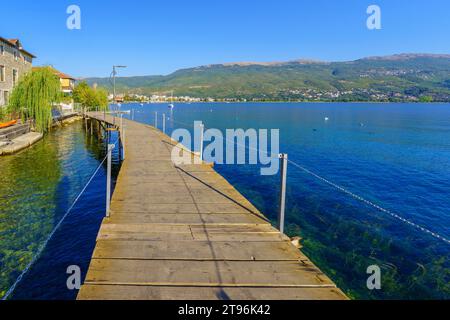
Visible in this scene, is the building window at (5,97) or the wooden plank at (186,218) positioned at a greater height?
the building window at (5,97)

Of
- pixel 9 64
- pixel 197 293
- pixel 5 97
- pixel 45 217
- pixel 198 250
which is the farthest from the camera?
pixel 9 64

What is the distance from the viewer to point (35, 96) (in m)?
31.0

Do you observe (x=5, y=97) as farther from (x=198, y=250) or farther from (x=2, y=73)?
(x=198, y=250)

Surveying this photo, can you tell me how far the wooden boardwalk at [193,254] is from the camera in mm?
4660

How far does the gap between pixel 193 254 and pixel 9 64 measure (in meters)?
44.5

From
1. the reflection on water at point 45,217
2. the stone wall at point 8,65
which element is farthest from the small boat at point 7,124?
the stone wall at point 8,65

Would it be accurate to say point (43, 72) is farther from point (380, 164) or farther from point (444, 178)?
point (444, 178)

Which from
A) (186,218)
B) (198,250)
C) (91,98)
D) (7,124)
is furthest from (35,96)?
(91,98)

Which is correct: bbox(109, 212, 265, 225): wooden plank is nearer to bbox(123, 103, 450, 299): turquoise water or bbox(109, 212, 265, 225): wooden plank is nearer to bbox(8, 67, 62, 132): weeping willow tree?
bbox(123, 103, 450, 299): turquoise water

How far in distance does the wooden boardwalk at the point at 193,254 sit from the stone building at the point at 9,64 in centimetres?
3701

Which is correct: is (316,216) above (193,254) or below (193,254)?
below

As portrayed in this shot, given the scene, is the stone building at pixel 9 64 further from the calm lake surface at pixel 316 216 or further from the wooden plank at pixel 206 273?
the wooden plank at pixel 206 273

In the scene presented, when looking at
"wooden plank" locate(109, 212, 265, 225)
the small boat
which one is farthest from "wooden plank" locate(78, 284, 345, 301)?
the small boat
